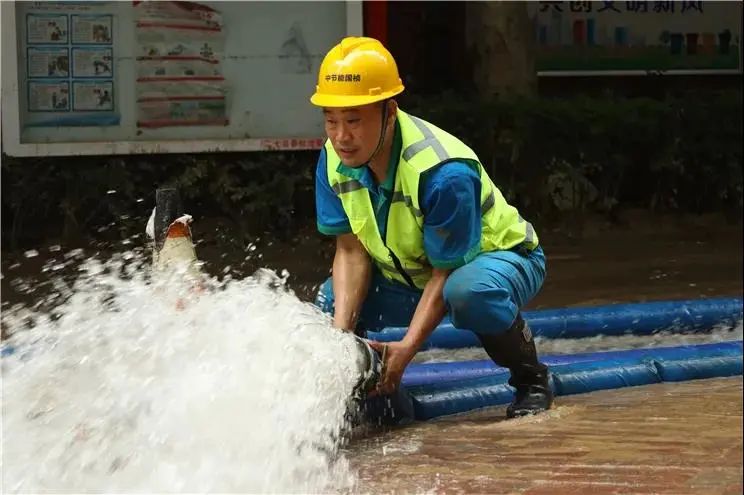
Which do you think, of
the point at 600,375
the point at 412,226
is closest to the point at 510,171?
the point at 600,375

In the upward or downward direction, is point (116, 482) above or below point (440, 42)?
below

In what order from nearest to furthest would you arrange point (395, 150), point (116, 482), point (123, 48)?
point (116, 482) → point (395, 150) → point (123, 48)

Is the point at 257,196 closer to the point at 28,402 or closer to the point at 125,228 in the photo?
the point at 125,228

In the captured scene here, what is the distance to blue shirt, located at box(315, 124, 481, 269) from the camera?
3514 millimetres

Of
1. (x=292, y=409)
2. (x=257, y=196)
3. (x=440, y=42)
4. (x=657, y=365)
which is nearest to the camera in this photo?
(x=292, y=409)

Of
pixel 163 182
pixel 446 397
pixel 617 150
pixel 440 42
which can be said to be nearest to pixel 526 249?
pixel 446 397

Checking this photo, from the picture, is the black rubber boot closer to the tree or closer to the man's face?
the man's face

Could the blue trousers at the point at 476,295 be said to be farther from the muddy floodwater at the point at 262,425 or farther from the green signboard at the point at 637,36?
the green signboard at the point at 637,36

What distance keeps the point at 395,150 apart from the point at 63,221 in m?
4.02

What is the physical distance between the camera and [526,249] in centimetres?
394

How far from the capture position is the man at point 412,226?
3.53m

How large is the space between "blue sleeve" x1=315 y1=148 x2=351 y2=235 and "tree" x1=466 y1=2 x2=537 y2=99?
15.9 ft

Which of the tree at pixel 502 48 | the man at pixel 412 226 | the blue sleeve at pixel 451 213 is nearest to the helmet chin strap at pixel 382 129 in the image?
the man at pixel 412 226

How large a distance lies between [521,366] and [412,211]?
73 cm
